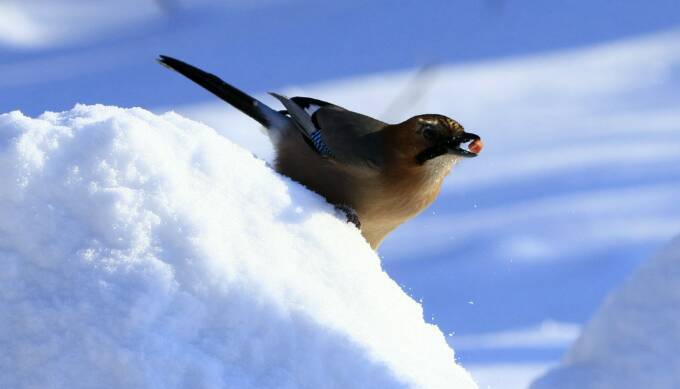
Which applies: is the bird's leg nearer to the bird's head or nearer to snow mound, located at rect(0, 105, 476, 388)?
the bird's head

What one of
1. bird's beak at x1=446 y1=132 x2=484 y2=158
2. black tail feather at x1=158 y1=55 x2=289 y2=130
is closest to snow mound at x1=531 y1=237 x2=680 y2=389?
bird's beak at x1=446 y1=132 x2=484 y2=158

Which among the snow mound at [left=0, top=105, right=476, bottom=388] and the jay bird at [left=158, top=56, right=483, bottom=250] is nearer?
the snow mound at [left=0, top=105, right=476, bottom=388]

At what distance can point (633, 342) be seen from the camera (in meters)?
4.47

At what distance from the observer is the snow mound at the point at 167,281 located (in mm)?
2693

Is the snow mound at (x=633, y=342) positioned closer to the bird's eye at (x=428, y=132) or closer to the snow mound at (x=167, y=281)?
the snow mound at (x=167, y=281)

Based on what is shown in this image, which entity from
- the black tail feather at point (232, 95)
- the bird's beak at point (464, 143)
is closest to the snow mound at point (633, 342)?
the bird's beak at point (464, 143)

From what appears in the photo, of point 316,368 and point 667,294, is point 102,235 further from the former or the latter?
point 667,294

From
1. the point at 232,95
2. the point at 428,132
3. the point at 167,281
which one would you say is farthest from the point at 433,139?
the point at 167,281

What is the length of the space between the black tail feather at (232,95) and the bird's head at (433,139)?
0.91 metres

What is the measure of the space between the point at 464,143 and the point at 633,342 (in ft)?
5.48

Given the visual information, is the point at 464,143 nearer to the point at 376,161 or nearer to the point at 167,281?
the point at 376,161

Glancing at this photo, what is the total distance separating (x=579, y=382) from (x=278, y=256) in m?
2.08

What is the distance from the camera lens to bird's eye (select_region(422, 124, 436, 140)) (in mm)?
5586

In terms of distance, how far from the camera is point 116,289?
2785 millimetres
